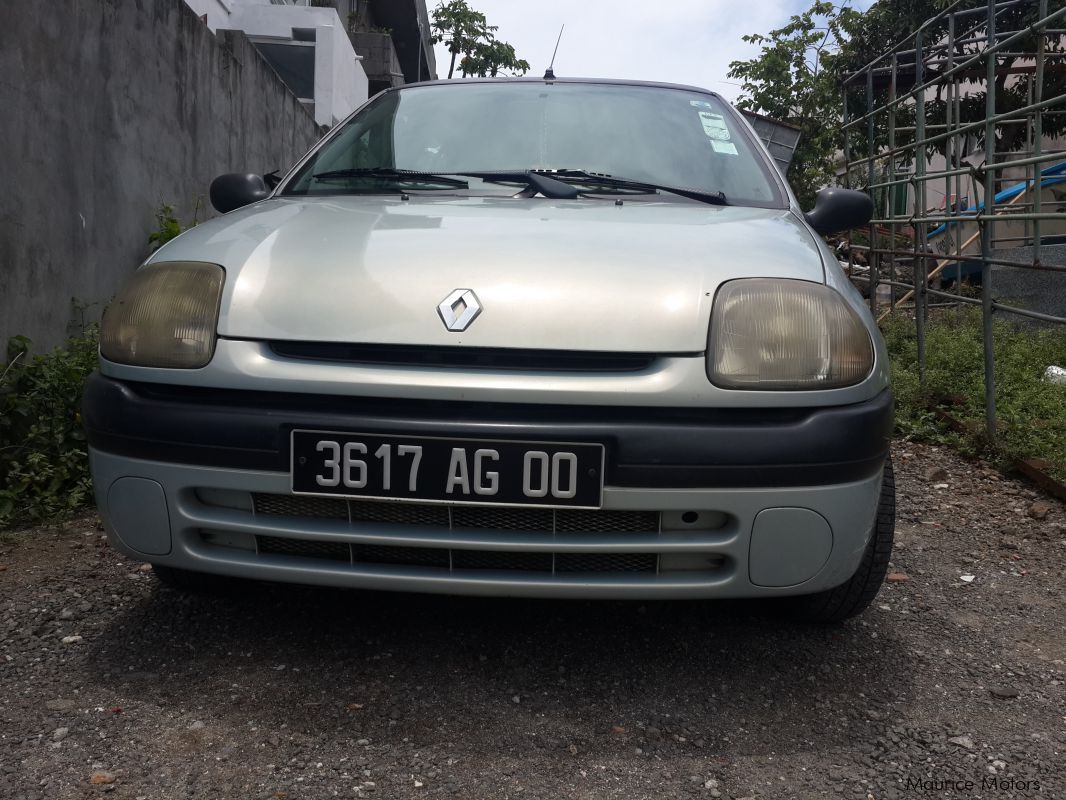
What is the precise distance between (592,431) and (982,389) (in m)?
3.83

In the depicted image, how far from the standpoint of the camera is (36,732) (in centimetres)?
187

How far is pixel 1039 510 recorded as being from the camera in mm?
3676

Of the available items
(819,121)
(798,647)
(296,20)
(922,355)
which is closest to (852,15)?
(819,121)

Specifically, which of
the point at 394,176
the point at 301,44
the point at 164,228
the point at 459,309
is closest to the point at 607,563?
the point at 459,309

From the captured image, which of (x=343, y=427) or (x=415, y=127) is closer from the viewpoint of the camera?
(x=343, y=427)

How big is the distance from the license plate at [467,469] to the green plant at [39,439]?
181 cm

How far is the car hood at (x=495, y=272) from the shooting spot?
6.26 feet

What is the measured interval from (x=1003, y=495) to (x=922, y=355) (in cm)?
177

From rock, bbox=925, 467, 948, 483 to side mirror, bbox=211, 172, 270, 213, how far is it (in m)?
2.90

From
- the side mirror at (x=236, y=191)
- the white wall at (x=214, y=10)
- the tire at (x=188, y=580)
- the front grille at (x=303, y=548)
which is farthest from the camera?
the white wall at (x=214, y=10)

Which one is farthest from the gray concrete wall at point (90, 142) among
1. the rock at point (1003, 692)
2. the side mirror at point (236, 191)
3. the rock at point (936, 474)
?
the rock at point (936, 474)

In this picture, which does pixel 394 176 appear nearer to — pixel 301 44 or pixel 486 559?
pixel 486 559

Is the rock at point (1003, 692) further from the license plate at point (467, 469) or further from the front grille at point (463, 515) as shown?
the license plate at point (467, 469)

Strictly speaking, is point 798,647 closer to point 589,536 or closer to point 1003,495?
point 589,536
